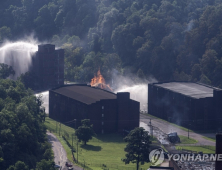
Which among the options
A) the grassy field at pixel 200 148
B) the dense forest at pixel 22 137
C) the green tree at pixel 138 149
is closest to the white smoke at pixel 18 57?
the dense forest at pixel 22 137

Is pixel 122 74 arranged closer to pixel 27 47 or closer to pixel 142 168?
pixel 27 47

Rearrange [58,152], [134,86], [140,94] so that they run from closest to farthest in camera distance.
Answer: [58,152]
[140,94]
[134,86]

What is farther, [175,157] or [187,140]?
[187,140]

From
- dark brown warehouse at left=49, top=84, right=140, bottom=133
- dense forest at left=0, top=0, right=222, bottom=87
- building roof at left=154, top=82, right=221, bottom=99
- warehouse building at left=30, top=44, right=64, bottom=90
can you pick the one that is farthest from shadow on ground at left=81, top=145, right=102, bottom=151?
warehouse building at left=30, top=44, right=64, bottom=90

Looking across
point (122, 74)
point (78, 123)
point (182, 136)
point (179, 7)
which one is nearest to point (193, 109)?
point (182, 136)

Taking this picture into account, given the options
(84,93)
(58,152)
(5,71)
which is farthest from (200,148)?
(5,71)

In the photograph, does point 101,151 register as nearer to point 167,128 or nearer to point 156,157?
point 156,157
